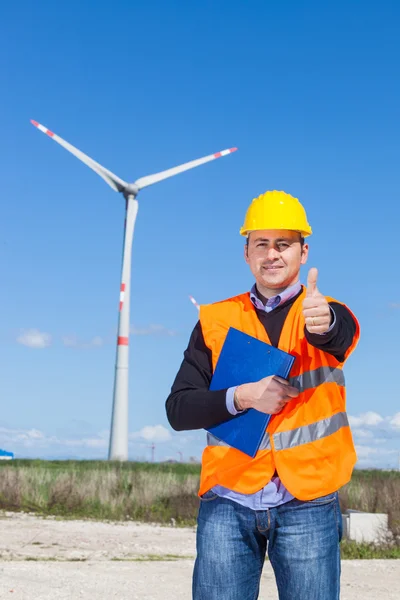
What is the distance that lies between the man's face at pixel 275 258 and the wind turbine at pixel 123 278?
92.2ft

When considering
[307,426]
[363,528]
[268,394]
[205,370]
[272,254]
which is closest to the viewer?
[268,394]

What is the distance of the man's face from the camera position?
3.15 metres

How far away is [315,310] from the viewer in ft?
9.11

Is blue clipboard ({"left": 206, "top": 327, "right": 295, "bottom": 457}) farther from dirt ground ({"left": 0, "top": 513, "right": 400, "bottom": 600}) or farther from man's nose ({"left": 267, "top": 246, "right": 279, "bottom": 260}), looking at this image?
dirt ground ({"left": 0, "top": 513, "right": 400, "bottom": 600})

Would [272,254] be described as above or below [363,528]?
above

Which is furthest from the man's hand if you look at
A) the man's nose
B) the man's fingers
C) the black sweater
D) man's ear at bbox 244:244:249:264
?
man's ear at bbox 244:244:249:264

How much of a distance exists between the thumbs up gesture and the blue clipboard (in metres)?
0.18

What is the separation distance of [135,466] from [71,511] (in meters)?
10.1

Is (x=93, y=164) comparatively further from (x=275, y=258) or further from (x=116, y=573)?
(x=275, y=258)

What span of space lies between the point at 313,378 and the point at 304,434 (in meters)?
0.20

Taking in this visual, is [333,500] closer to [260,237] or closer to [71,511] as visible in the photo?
[260,237]

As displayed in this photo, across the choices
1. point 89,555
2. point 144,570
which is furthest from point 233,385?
point 89,555

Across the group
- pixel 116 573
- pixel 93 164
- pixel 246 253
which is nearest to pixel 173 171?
pixel 93 164

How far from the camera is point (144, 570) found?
8.33 meters
